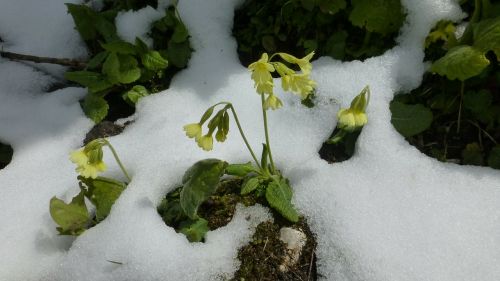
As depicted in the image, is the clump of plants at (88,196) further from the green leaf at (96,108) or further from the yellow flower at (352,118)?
the yellow flower at (352,118)

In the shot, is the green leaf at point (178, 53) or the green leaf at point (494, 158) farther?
the green leaf at point (178, 53)

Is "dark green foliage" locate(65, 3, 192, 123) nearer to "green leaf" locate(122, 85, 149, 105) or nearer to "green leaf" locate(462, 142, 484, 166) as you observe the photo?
"green leaf" locate(122, 85, 149, 105)

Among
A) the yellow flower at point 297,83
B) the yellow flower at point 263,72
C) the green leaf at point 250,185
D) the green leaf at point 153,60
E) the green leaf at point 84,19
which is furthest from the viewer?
the green leaf at point 84,19

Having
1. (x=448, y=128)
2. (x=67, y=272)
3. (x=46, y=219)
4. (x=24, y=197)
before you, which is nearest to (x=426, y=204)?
(x=448, y=128)

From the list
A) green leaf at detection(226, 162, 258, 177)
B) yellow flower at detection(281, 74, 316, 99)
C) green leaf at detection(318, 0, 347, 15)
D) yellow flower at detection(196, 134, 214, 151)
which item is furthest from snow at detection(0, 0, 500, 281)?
yellow flower at detection(281, 74, 316, 99)

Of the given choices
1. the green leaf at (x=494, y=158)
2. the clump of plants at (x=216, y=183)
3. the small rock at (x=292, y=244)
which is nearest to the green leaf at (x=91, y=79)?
the clump of plants at (x=216, y=183)

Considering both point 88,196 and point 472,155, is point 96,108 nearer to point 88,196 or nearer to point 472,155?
point 88,196

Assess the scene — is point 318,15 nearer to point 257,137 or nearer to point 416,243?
point 257,137
